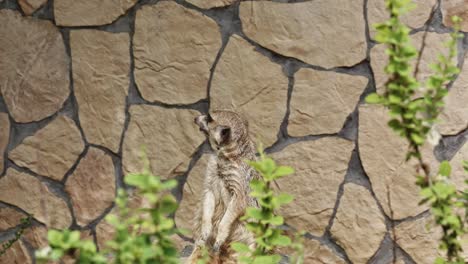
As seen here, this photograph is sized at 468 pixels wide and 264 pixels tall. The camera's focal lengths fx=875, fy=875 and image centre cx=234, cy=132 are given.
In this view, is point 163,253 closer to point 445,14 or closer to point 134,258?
point 134,258

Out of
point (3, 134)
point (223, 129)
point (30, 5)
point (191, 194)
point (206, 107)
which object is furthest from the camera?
point (3, 134)

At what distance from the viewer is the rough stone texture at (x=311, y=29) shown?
4680 millimetres

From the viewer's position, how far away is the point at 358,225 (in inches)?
193

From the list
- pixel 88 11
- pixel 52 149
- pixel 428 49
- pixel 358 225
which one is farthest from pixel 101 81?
pixel 428 49

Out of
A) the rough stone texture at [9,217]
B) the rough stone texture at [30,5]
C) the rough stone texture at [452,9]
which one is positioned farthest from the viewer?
the rough stone texture at [9,217]

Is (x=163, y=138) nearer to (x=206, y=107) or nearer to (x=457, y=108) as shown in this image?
(x=206, y=107)

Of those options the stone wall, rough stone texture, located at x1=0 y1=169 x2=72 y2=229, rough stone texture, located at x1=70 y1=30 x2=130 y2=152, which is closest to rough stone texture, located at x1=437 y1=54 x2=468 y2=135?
the stone wall

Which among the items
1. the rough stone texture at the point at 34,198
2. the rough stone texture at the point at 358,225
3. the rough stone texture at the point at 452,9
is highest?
the rough stone texture at the point at 452,9

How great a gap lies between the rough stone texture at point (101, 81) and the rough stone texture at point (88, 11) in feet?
0.22

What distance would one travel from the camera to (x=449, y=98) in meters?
4.57

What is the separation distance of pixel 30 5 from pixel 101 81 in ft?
2.17

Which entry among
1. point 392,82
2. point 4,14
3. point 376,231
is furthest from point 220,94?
point 392,82

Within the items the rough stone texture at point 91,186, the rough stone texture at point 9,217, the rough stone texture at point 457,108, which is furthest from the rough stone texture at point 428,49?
the rough stone texture at point 9,217

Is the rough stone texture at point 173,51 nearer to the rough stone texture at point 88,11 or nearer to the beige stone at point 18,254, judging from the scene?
the rough stone texture at point 88,11
